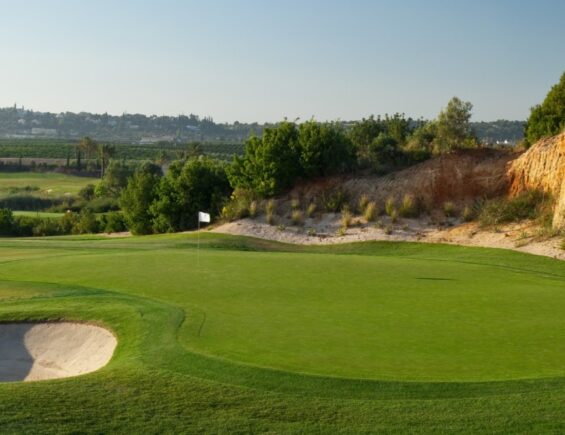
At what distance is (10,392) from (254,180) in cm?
2755

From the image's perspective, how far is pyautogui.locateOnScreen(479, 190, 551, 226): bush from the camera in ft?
95.6

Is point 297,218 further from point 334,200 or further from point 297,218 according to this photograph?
point 334,200

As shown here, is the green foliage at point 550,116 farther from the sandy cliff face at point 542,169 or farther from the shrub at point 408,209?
the shrub at point 408,209

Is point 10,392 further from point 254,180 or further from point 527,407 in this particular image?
point 254,180

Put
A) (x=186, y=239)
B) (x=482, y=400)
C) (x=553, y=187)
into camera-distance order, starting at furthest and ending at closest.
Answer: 1. (x=186, y=239)
2. (x=553, y=187)
3. (x=482, y=400)

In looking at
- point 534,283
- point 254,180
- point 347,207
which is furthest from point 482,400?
point 254,180

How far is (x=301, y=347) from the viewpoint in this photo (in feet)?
38.7

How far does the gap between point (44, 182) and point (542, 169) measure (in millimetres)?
94215

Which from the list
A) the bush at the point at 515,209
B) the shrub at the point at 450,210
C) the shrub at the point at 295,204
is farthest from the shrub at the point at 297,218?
the bush at the point at 515,209

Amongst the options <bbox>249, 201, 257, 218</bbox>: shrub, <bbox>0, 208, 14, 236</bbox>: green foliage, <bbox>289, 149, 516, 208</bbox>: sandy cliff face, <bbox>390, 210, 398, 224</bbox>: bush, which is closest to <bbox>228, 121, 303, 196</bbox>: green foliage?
<bbox>249, 201, 257, 218</bbox>: shrub

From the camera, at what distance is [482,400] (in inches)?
376

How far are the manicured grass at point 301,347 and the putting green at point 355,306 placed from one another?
0.05m

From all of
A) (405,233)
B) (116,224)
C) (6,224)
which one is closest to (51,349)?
(405,233)

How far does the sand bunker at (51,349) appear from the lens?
43.9 feet
